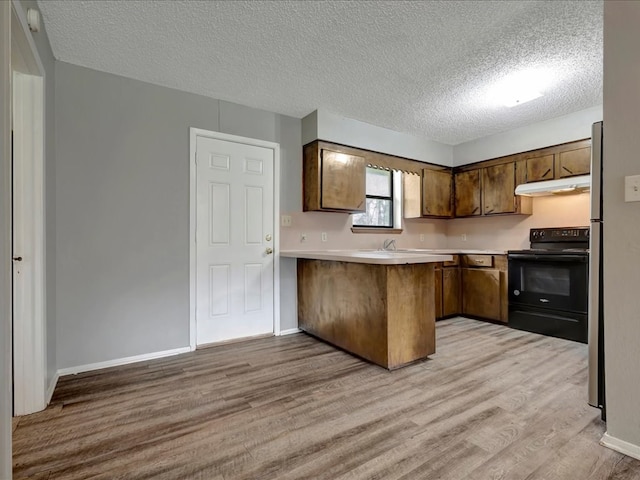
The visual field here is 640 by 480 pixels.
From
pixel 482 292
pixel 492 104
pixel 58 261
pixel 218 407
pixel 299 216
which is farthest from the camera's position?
pixel 482 292

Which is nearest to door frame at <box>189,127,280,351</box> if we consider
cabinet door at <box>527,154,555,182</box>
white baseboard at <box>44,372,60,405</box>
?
white baseboard at <box>44,372,60,405</box>

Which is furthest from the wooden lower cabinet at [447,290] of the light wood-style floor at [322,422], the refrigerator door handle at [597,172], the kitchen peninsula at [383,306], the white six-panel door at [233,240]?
the refrigerator door handle at [597,172]

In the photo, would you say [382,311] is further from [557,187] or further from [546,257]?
[557,187]

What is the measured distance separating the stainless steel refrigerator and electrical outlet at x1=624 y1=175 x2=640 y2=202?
12.5 inches

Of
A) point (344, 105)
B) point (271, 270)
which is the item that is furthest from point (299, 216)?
point (344, 105)

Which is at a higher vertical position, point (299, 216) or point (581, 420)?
point (299, 216)

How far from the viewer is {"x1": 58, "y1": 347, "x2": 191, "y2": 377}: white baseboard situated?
255 centimetres

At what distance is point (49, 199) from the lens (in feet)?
7.61

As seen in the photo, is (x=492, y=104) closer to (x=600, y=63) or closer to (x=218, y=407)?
(x=600, y=63)

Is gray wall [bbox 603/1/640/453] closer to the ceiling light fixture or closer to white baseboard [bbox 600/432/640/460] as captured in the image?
white baseboard [bbox 600/432/640/460]

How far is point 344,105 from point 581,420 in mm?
3180

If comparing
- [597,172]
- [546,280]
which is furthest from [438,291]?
[597,172]

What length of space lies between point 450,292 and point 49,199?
4.21 meters

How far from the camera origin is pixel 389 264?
2492 millimetres
